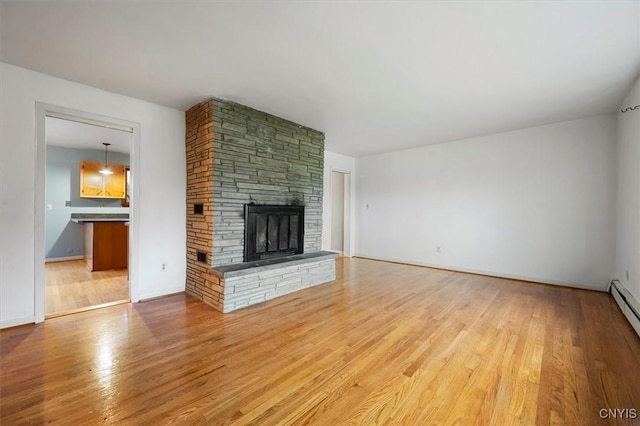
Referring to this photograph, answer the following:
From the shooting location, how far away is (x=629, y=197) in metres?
3.21

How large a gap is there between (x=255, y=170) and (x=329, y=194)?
2773 mm

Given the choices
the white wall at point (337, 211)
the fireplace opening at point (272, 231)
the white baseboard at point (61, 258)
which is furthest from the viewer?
the white wall at point (337, 211)

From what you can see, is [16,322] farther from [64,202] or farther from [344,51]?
[64,202]

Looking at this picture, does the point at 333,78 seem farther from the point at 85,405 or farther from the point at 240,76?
the point at 85,405

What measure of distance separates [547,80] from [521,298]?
2.69 meters

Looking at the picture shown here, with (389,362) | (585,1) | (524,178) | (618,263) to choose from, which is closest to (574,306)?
(618,263)

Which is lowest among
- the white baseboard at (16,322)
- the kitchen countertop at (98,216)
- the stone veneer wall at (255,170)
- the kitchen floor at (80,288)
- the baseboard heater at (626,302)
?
the kitchen floor at (80,288)

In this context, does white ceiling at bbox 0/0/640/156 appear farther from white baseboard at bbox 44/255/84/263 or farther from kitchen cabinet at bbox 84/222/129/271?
white baseboard at bbox 44/255/84/263

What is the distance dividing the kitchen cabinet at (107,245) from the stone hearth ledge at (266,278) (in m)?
3.07

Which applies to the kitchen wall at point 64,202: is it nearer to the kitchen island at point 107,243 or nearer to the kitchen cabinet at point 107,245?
the kitchen island at point 107,243

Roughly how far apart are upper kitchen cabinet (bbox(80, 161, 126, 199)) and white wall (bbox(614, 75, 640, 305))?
8759 millimetres

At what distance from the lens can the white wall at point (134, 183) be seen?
2.59 meters

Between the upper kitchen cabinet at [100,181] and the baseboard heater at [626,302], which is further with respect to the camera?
the upper kitchen cabinet at [100,181]

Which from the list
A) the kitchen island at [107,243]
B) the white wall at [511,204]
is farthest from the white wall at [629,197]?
the kitchen island at [107,243]
